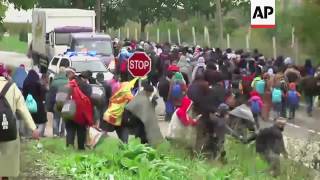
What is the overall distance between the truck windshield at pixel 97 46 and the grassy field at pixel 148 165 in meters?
20.2

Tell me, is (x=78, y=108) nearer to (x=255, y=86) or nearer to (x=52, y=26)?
(x=255, y=86)

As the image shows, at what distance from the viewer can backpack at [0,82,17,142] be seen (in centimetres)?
864

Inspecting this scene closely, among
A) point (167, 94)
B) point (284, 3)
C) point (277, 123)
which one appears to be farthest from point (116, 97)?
point (284, 3)

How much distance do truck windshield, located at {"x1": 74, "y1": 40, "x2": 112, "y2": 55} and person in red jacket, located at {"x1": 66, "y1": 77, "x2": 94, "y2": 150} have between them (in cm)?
1902

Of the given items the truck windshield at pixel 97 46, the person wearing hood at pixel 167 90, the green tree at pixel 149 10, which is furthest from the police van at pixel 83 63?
the green tree at pixel 149 10

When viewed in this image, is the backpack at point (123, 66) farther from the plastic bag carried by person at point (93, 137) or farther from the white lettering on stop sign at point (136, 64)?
the plastic bag carried by person at point (93, 137)

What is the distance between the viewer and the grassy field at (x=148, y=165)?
443 inches

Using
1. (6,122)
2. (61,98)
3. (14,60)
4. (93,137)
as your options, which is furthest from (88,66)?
(14,60)

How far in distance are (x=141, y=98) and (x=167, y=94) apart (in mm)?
8164

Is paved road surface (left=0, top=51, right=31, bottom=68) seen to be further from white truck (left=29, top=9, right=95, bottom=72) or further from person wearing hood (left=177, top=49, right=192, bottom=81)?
person wearing hood (left=177, top=49, right=192, bottom=81)

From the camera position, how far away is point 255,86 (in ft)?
72.1

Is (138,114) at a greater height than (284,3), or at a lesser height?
lesser

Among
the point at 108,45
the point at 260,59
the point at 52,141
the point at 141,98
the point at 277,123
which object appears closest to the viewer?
the point at 277,123

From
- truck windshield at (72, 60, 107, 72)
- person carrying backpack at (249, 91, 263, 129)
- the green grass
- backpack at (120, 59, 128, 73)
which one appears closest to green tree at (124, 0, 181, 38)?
the green grass
